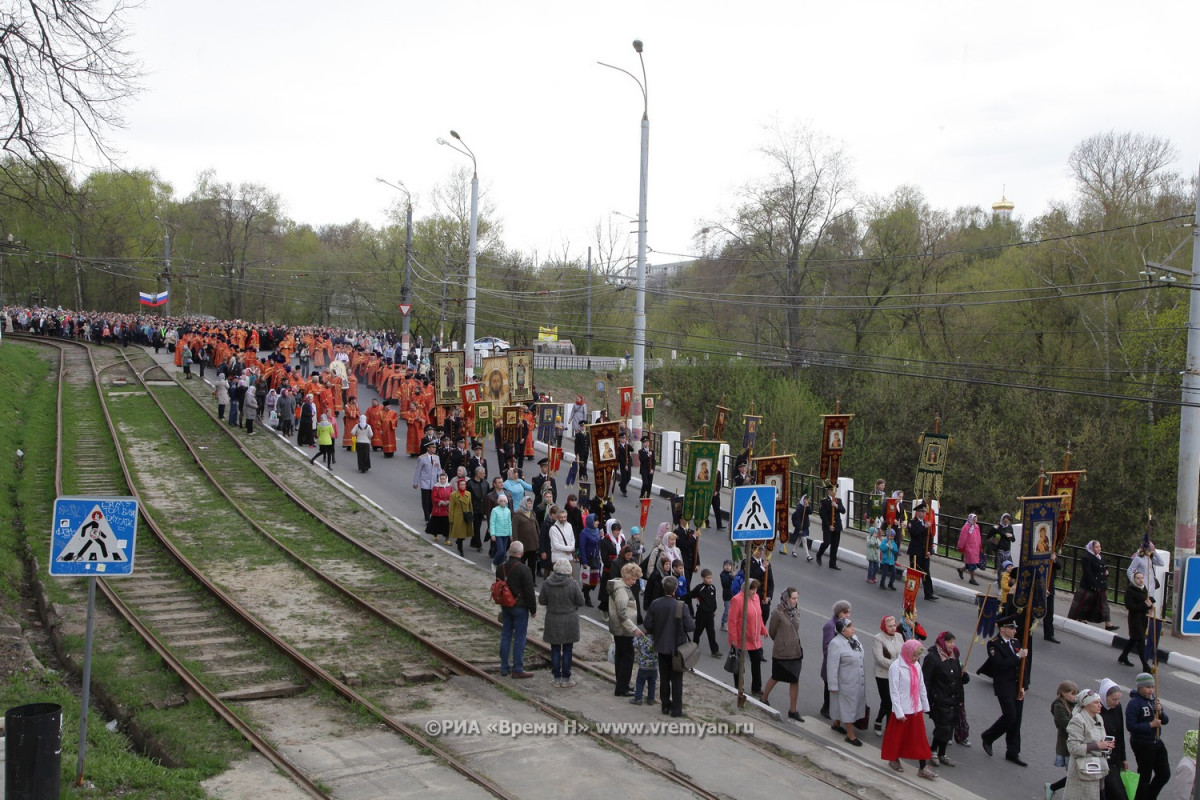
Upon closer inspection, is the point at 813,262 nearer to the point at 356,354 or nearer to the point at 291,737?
the point at 356,354

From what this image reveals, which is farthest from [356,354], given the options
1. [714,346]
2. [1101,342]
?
[1101,342]

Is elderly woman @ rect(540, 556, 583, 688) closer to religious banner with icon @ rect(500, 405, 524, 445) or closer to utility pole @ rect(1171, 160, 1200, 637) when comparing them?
utility pole @ rect(1171, 160, 1200, 637)

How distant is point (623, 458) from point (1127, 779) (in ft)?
54.9

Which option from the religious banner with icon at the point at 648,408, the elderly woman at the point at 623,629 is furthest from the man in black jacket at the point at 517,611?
the religious banner with icon at the point at 648,408

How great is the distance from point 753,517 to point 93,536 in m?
6.51

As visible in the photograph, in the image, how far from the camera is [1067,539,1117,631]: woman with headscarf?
1631 centimetres

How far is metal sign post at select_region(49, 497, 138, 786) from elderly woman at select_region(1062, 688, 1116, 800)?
25.8ft

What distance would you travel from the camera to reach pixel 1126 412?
118 ft

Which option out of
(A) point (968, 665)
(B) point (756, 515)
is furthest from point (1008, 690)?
(A) point (968, 665)

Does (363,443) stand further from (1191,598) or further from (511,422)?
(1191,598)

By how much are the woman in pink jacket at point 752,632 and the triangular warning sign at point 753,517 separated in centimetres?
73

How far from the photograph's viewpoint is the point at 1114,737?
9.34 meters

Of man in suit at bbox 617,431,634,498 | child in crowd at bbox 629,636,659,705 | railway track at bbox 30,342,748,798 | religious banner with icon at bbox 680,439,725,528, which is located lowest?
railway track at bbox 30,342,748,798

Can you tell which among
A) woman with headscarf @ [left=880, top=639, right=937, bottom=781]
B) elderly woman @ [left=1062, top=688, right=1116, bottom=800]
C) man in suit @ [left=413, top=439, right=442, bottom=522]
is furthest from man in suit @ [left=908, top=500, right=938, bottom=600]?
man in suit @ [left=413, top=439, right=442, bottom=522]
